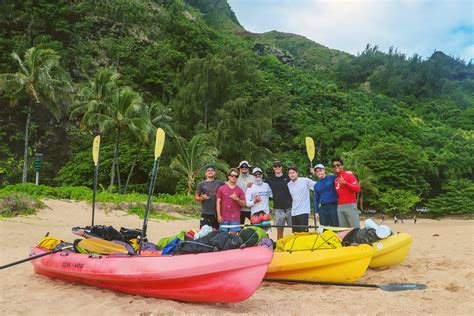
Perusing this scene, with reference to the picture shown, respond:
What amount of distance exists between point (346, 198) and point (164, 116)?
19.1 meters

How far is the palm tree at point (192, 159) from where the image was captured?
2150 cm

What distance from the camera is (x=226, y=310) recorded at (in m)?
3.96

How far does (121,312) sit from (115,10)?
33170mm

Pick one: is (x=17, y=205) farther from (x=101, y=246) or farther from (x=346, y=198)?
(x=346, y=198)

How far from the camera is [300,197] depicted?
A: 6023 mm

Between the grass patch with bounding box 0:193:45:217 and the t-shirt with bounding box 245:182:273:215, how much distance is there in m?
8.36

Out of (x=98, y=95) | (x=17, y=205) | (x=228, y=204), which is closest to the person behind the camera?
(x=228, y=204)

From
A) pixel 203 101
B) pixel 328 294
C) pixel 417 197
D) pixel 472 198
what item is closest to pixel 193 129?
pixel 203 101

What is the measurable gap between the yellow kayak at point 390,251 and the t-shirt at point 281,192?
146 centimetres

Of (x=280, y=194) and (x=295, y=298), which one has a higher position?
(x=280, y=194)

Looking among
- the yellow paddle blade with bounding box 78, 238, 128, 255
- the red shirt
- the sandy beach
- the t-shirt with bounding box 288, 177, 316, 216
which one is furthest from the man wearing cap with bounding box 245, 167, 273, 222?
the yellow paddle blade with bounding box 78, 238, 128, 255

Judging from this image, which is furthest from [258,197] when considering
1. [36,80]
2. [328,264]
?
[36,80]

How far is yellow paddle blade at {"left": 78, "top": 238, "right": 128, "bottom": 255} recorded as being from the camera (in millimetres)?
4895

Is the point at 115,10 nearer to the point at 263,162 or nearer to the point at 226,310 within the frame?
the point at 263,162
